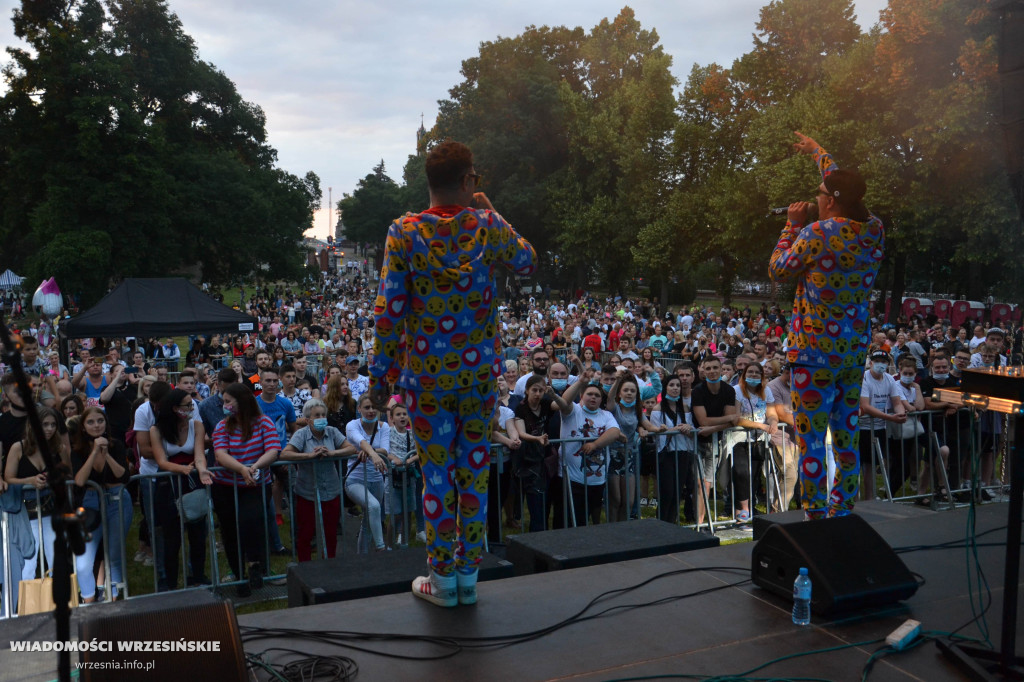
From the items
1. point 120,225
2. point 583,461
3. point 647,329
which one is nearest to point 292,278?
point 120,225

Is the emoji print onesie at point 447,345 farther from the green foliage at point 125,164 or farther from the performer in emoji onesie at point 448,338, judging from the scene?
the green foliage at point 125,164

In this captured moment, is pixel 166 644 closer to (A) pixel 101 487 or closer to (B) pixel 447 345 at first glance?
(B) pixel 447 345

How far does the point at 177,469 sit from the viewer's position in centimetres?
650

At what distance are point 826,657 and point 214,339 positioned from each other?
797 inches

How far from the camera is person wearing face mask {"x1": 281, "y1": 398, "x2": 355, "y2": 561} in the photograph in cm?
685

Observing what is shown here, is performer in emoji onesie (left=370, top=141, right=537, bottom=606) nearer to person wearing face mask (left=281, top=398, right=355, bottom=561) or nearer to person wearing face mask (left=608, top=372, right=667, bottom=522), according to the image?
person wearing face mask (left=281, top=398, right=355, bottom=561)

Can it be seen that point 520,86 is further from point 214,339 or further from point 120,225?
point 214,339

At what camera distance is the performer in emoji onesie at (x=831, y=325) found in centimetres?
463

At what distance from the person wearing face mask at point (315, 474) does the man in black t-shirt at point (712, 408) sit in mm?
3343

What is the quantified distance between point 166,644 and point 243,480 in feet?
13.3

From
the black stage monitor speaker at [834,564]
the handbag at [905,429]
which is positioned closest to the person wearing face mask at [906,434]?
the handbag at [905,429]

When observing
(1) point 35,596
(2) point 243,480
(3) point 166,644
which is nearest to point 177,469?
(2) point 243,480

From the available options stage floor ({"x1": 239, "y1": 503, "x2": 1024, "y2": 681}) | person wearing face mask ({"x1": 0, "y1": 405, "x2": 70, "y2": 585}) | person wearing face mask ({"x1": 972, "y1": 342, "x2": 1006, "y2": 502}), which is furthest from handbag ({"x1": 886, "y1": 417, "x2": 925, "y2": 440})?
person wearing face mask ({"x1": 0, "y1": 405, "x2": 70, "y2": 585})

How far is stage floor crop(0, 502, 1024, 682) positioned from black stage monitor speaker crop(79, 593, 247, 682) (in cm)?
→ 4
